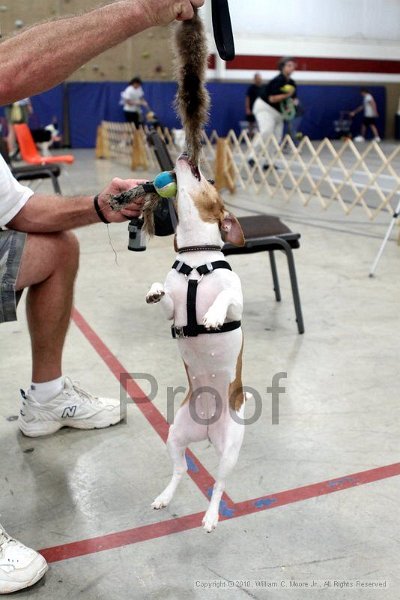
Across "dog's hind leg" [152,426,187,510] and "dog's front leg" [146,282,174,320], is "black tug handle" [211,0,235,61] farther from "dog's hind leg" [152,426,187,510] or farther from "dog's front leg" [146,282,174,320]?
"dog's hind leg" [152,426,187,510]

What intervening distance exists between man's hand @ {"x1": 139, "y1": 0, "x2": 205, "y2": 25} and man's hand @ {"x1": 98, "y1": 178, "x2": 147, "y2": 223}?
295 millimetres

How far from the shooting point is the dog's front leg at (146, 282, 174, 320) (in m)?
1.02

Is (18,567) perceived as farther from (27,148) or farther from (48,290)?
(27,148)

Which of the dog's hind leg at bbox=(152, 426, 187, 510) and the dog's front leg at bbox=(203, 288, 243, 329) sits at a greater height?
the dog's front leg at bbox=(203, 288, 243, 329)

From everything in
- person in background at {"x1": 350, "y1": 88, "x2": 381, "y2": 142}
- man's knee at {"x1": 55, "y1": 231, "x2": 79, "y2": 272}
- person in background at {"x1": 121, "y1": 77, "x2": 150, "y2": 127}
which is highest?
man's knee at {"x1": 55, "y1": 231, "x2": 79, "y2": 272}

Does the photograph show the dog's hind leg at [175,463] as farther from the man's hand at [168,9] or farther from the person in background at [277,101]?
the person in background at [277,101]

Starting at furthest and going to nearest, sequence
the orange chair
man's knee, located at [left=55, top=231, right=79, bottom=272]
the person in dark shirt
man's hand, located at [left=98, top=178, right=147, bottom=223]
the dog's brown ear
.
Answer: the person in dark shirt < the orange chair < man's knee, located at [left=55, top=231, right=79, bottom=272] < man's hand, located at [left=98, top=178, right=147, bottom=223] < the dog's brown ear

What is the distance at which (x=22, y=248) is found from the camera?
154cm

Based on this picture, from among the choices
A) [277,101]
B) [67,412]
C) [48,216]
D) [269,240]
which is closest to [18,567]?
[67,412]

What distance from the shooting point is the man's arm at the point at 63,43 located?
3.70 feet

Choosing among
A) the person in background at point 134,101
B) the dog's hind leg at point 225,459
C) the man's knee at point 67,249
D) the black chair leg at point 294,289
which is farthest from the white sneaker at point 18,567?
the person in background at point 134,101

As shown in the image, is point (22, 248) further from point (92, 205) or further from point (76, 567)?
point (76, 567)

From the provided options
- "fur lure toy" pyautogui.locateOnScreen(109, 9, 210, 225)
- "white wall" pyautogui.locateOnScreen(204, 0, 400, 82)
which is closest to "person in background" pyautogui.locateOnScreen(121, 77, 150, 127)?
"white wall" pyautogui.locateOnScreen(204, 0, 400, 82)

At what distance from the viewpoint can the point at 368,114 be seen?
39.5 ft
